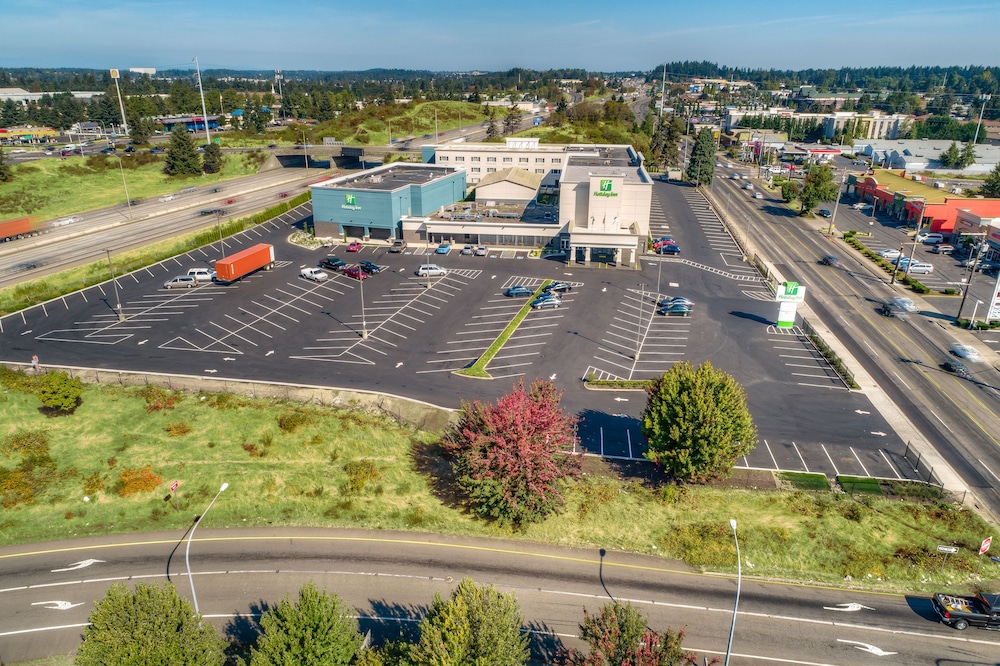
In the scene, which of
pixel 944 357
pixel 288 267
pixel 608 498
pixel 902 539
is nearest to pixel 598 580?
pixel 608 498

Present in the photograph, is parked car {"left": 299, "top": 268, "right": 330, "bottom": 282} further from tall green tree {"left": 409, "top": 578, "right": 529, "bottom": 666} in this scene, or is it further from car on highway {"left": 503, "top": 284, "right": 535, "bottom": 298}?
tall green tree {"left": 409, "top": 578, "right": 529, "bottom": 666}

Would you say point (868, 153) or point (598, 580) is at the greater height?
point (868, 153)

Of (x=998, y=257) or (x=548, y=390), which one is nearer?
(x=548, y=390)

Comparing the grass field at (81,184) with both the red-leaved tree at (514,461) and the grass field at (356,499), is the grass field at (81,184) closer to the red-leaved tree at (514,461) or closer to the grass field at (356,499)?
the grass field at (356,499)

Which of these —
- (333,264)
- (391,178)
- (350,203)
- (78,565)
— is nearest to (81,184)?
(391,178)

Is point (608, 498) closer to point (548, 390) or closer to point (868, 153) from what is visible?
point (548, 390)

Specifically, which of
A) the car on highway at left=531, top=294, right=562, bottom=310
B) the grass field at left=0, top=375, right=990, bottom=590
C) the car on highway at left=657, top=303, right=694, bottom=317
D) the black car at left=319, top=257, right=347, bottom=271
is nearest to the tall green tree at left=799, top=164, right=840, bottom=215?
the car on highway at left=657, top=303, right=694, bottom=317

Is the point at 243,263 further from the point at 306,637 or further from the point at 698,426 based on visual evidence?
the point at 698,426
